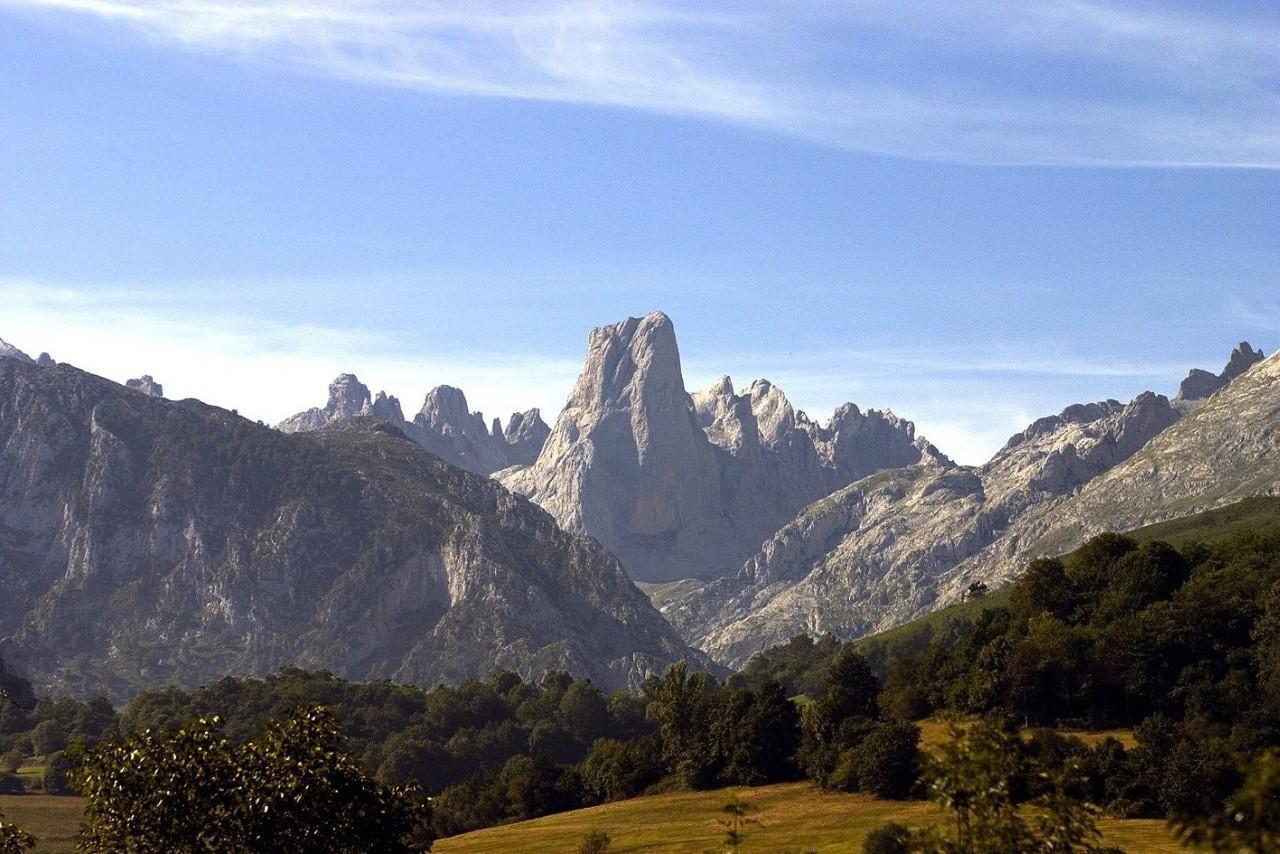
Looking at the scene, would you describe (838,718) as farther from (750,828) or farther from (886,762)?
(750,828)

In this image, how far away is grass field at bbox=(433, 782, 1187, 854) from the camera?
357ft

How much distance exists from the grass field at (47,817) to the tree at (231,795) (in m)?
93.7

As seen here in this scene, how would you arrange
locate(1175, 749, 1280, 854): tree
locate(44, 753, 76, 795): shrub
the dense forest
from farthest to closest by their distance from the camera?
1. locate(44, 753, 76, 795): shrub
2. the dense forest
3. locate(1175, 749, 1280, 854): tree

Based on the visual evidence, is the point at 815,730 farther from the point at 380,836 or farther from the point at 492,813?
the point at 380,836

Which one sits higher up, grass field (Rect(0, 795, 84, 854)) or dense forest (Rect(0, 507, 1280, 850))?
dense forest (Rect(0, 507, 1280, 850))

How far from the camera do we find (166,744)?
5184 cm

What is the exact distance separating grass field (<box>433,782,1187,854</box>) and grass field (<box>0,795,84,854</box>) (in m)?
40.9

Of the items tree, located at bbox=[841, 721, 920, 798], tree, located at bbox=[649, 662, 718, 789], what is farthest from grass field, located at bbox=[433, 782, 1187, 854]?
tree, located at bbox=[649, 662, 718, 789]

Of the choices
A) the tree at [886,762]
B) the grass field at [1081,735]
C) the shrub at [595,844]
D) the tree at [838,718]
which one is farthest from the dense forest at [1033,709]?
the shrub at [595,844]

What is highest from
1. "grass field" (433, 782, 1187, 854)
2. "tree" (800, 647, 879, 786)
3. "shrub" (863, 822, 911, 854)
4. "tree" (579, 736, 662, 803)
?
"tree" (800, 647, 879, 786)

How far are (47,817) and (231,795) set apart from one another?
127118mm

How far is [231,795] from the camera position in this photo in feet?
165

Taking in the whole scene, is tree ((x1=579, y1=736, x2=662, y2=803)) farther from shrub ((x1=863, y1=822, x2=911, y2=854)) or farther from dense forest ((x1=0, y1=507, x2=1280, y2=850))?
shrub ((x1=863, y1=822, x2=911, y2=854))

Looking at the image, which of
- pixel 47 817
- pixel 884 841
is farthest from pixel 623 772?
pixel 47 817
